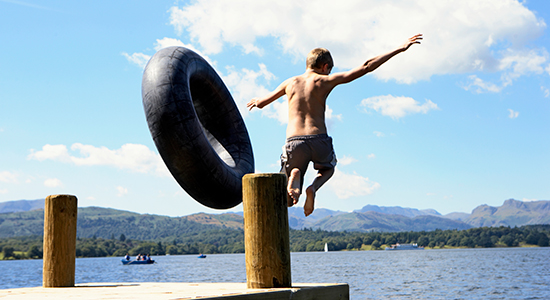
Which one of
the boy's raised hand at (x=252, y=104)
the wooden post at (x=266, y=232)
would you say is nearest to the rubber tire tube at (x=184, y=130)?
the boy's raised hand at (x=252, y=104)

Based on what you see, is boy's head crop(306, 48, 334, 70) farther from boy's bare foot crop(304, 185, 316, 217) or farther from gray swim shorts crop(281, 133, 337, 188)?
boy's bare foot crop(304, 185, 316, 217)

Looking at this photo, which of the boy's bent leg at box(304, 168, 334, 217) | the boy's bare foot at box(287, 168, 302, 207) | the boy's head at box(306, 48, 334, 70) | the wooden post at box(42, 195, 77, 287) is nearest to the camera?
the boy's bare foot at box(287, 168, 302, 207)

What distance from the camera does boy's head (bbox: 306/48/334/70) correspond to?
7.76 meters

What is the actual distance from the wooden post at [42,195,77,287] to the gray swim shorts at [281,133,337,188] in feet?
12.2

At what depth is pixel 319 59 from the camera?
7.75 metres

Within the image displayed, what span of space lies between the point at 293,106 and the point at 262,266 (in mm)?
2724

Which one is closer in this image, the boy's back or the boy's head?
the boy's back

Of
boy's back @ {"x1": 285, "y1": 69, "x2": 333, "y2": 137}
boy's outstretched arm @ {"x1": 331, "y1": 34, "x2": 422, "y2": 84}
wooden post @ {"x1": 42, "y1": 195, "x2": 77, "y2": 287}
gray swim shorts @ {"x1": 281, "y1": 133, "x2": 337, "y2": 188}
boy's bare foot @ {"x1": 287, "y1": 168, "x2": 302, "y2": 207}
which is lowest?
wooden post @ {"x1": 42, "y1": 195, "x2": 77, "y2": 287}

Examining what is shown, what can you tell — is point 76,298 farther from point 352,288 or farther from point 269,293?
point 352,288

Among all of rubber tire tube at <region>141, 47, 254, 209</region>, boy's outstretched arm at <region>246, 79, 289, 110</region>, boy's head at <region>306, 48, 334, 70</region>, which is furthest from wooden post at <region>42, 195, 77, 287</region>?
boy's head at <region>306, 48, 334, 70</region>

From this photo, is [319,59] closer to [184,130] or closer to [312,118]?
[312,118]

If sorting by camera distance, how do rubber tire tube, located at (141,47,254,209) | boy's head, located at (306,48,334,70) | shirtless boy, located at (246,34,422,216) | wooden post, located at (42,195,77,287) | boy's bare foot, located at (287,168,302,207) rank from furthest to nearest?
rubber tire tube, located at (141,47,254,209) → wooden post, located at (42,195,77,287) → boy's head, located at (306,48,334,70) → shirtless boy, located at (246,34,422,216) → boy's bare foot, located at (287,168,302,207)

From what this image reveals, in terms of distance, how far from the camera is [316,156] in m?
7.61

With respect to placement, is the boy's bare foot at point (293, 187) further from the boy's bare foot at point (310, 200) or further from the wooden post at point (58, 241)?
the wooden post at point (58, 241)
